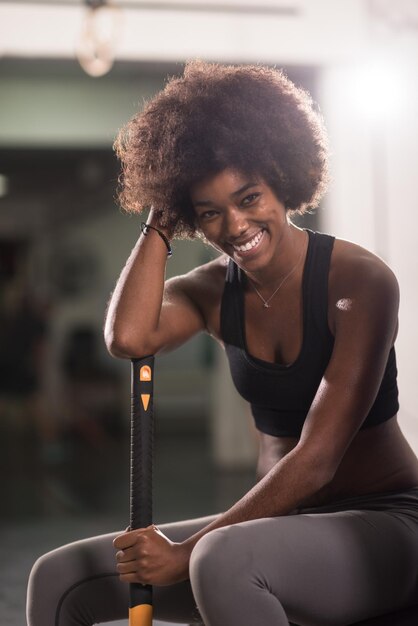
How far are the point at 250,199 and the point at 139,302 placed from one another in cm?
27

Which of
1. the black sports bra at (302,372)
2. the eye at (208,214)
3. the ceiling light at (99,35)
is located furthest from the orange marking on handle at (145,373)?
the ceiling light at (99,35)

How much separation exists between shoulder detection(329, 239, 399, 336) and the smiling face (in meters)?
0.12

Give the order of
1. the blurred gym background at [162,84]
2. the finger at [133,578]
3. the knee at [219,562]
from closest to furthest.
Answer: the knee at [219,562] < the finger at [133,578] < the blurred gym background at [162,84]

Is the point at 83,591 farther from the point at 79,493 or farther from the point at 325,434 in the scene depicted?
the point at 79,493

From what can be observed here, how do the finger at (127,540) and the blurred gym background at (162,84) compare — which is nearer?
the finger at (127,540)

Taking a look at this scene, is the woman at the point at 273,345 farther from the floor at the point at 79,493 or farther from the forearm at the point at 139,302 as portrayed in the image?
the floor at the point at 79,493

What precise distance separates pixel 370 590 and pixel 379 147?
2784mm

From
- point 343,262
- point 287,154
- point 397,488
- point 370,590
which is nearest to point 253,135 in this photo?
point 287,154

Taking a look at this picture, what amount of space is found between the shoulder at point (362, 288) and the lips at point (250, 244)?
5.4 inches

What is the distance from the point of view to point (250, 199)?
62.1 inches

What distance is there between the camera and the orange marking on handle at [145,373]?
1611mm

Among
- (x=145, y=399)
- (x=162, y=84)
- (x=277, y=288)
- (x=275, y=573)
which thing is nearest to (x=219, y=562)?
(x=275, y=573)

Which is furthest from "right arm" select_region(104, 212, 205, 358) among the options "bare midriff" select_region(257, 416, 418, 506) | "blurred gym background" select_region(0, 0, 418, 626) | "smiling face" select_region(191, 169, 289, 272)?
"blurred gym background" select_region(0, 0, 418, 626)

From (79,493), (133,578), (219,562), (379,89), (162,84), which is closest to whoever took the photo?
(219,562)
